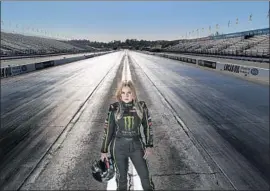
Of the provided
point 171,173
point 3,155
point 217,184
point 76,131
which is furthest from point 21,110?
point 217,184

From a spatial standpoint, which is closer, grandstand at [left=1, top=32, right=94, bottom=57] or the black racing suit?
the black racing suit

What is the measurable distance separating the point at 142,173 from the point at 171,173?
5.50 feet

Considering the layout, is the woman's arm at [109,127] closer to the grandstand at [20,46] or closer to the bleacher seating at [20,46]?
the grandstand at [20,46]

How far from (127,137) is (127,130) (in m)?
0.10

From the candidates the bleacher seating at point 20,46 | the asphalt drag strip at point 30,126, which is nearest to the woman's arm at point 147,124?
the asphalt drag strip at point 30,126

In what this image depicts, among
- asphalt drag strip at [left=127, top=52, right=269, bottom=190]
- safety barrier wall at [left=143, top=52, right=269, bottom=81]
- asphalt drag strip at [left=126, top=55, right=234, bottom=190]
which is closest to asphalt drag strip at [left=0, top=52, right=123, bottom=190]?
asphalt drag strip at [left=126, top=55, right=234, bottom=190]

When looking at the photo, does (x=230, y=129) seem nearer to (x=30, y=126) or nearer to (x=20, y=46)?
(x=30, y=126)

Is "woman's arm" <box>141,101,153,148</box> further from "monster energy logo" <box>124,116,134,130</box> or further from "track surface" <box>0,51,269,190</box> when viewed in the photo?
"track surface" <box>0,51,269,190</box>

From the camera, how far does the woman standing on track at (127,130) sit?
391cm

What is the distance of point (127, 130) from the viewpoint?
3.94 m

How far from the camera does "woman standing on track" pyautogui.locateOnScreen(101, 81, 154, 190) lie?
12.8 ft

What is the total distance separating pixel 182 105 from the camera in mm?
12586

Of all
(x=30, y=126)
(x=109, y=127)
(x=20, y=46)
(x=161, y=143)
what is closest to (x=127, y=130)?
(x=109, y=127)

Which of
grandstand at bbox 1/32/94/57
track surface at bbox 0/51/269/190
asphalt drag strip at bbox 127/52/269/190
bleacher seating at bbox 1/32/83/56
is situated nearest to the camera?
track surface at bbox 0/51/269/190
